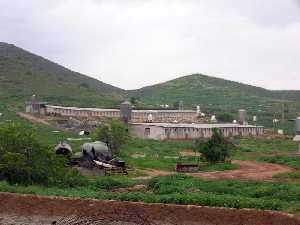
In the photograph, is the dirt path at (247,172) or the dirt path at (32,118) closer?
the dirt path at (247,172)

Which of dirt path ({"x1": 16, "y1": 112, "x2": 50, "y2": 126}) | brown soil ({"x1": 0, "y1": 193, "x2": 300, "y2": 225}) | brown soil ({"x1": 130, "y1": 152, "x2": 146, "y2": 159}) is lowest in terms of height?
brown soil ({"x1": 0, "y1": 193, "x2": 300, "y2": 225})

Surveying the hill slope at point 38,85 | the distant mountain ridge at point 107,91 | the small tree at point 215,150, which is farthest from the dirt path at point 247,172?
the hill slope at point 38,85

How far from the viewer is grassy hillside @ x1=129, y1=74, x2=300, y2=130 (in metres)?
105

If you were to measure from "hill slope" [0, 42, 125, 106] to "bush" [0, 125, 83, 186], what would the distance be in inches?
1970

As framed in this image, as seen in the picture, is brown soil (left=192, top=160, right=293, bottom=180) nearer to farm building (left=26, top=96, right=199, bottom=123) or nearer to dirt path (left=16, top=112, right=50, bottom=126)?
dirt path (left=16, top=112, right=50, bottom=126)

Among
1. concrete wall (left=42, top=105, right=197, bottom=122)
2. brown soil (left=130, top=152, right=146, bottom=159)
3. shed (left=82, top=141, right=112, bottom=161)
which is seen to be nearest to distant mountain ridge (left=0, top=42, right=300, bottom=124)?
concrete wall (left=42, top=105, right=197, bottom=122)

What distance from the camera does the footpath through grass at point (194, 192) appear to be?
21.0 m

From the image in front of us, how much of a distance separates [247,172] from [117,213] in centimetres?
1252

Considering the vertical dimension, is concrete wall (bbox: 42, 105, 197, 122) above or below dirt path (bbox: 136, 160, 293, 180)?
above

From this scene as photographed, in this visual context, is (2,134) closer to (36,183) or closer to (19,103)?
(36,183)

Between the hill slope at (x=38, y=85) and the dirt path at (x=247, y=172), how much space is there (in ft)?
150

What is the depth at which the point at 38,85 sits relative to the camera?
9275 cm

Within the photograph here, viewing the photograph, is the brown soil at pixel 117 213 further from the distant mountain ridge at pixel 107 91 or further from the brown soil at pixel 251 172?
the distant mountain ridge at pixel 107 91

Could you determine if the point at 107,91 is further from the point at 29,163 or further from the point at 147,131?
the point at 29,163
